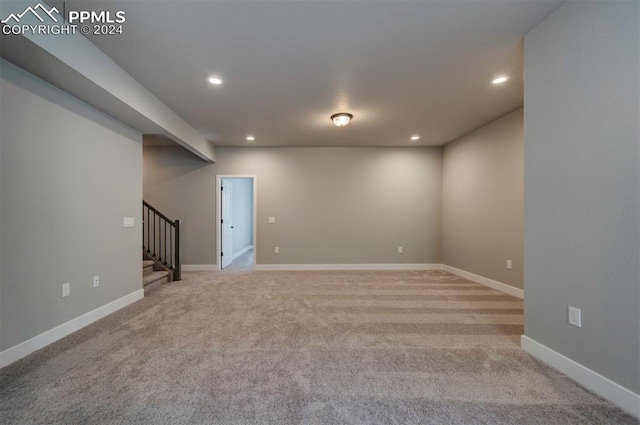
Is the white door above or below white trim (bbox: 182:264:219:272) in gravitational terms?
above

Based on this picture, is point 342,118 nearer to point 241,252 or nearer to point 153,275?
point 153,275

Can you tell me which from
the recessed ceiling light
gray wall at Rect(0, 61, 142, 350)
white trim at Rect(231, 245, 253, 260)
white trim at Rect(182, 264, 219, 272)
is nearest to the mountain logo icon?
gray wall at Rect(0, 61, 142, 350)

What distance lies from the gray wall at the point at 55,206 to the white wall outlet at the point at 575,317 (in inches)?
161

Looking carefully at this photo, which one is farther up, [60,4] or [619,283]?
[60,4]

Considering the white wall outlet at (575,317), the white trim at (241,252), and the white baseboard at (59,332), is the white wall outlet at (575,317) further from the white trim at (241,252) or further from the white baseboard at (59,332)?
the white trim at (241,252)

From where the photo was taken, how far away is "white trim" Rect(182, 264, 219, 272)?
5.51 meters

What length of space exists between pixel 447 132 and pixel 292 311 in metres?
4.00

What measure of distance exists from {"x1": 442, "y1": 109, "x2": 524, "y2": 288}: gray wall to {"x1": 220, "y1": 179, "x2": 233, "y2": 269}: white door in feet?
15.7

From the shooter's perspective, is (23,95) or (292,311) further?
(292,311)

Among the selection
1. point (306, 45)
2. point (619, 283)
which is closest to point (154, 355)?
point (306, 45)

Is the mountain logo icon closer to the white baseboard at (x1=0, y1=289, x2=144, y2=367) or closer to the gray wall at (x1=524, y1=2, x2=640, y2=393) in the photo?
the white baseboard at (x1=0, y1=289, x2=144, y2=367)

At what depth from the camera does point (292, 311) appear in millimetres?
3121

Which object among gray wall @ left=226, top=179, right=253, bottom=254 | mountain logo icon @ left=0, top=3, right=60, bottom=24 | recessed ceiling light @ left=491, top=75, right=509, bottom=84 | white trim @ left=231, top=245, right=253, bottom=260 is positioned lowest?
white trim @ left=231, top=245, right=253, bottom=260

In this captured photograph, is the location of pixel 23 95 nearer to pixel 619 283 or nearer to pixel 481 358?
pixel 481 358
